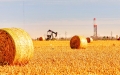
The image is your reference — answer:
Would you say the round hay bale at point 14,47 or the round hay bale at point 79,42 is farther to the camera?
the round hay bale at point 79,42

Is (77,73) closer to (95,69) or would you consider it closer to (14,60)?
(95,69)

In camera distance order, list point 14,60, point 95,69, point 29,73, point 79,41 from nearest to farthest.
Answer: point 29,73 < point 95,69 < point 14,60 < point 79,41

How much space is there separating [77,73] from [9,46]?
11.1 feet

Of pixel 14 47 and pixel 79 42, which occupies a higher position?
pixel 14 47

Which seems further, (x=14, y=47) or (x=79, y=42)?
(x=79, y=42)

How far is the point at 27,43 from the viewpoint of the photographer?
11.1 metres

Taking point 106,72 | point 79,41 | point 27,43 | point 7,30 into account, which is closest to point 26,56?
point 27,43

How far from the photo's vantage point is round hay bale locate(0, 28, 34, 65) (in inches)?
419

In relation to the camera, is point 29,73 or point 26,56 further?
point 26,56

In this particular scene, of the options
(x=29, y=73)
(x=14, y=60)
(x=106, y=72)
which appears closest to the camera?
(x=29, y=73)

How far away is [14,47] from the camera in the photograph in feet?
35.0

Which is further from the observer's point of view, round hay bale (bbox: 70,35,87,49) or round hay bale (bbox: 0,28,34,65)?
round hay bale (bbox: 70,35,87,49)

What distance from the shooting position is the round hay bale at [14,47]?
10637 mm

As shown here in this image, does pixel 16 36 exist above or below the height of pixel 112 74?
above
